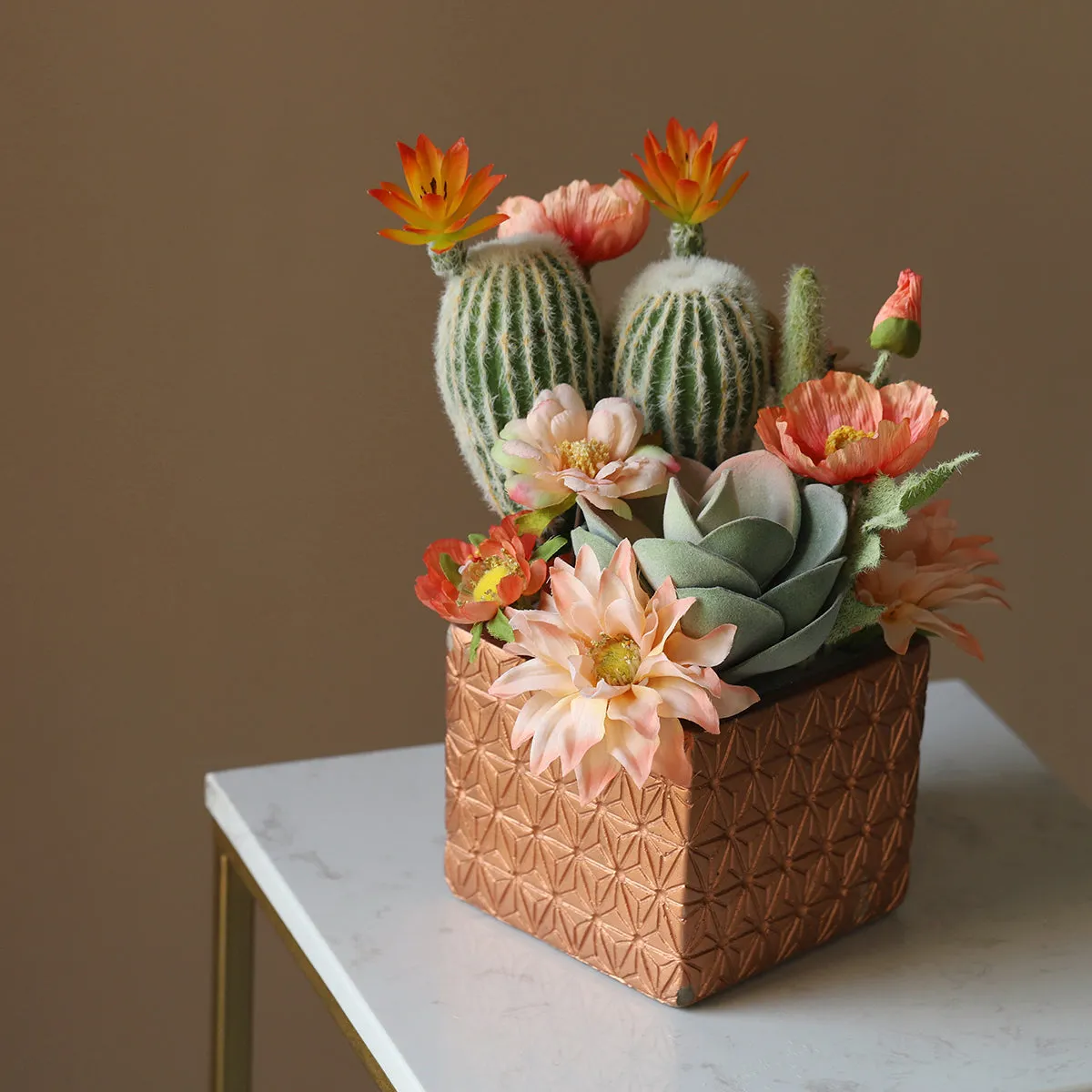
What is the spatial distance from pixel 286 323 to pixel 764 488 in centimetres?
93

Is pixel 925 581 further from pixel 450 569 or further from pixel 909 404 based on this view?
pixel 450 569

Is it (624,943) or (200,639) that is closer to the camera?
(624,943)

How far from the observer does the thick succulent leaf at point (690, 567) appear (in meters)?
0.70

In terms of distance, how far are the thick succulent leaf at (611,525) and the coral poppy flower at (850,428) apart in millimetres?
71

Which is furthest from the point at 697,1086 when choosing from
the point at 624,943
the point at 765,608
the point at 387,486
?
the point at 387,486

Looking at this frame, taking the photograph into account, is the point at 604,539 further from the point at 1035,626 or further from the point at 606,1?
the point at 1035,626

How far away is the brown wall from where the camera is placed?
4.92ft

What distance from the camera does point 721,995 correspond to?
0.80 meters

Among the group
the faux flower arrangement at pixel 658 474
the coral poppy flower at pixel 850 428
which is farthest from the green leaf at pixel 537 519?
the coral poppy flower at pixel 850 428

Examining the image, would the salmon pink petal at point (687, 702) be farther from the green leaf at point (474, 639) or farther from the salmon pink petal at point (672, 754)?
the green leaf at point (474, 639)

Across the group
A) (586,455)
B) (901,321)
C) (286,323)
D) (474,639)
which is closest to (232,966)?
(474,639)

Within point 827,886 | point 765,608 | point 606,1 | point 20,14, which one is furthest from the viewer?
point 606,1

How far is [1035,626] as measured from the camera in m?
1.93

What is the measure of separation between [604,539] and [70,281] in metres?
0.93
